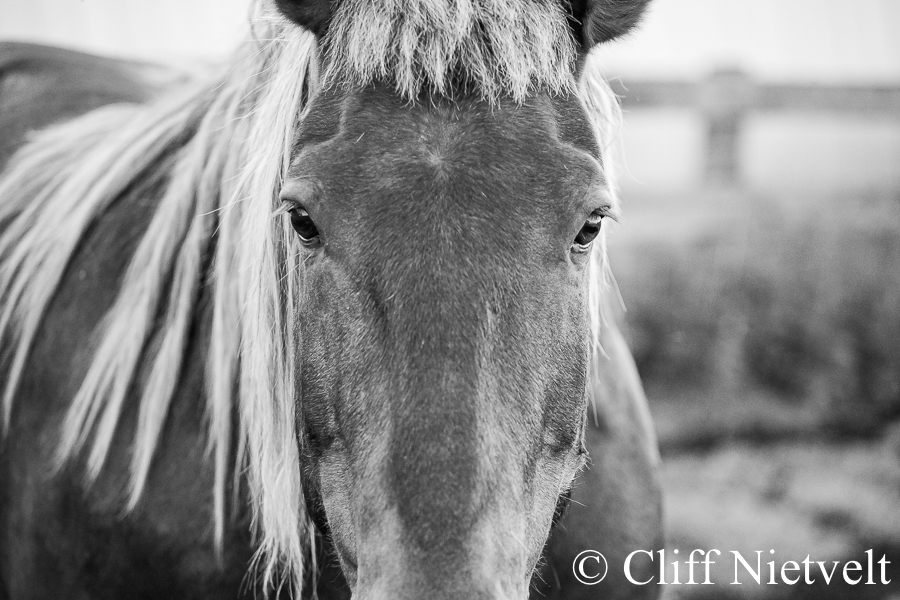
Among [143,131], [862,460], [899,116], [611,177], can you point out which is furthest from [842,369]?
[143,131]

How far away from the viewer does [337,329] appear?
62.8 inches

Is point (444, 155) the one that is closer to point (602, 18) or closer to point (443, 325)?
point (443, 325)

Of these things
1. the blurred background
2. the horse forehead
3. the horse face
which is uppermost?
the horse forehead

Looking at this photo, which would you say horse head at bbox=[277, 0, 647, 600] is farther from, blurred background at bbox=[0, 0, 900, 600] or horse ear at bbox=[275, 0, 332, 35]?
blurred background at bbox=[0, 0, 900, 600]

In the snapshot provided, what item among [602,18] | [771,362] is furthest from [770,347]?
[602,18]

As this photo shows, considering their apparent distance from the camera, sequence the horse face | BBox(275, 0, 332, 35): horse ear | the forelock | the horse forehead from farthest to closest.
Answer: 1. BBox(275, 0, 332, 35): horse ear
2. the forelock
3. the horse forehead
4. the horse face

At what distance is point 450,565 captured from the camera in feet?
4.48

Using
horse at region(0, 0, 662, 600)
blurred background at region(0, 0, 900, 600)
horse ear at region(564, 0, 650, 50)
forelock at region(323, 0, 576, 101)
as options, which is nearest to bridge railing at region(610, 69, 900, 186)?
blurred background at region(0, 0, 900, 600)

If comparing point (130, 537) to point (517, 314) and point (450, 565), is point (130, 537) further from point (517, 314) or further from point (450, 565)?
point (517, 314)

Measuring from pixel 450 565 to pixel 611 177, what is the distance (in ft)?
3.58

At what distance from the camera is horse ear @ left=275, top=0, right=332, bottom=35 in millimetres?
1749

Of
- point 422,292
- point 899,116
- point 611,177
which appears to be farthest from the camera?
point 899,116

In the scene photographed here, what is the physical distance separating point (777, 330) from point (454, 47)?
5000mm

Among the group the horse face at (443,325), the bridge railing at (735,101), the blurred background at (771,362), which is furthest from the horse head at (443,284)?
the bridge railing at (735,101)
